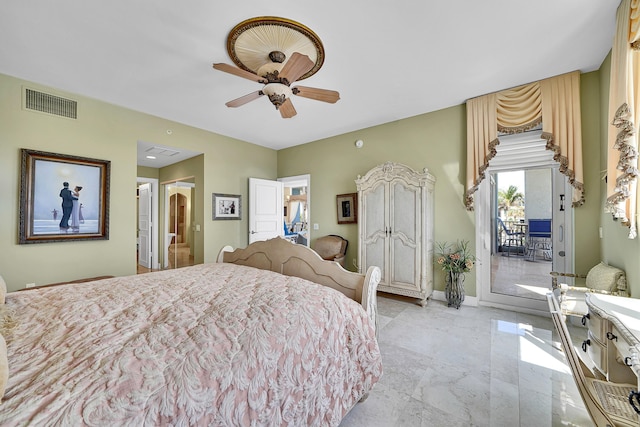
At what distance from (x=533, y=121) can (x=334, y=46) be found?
8.14ft

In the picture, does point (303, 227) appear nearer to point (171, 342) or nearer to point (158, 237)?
point (158, 237)

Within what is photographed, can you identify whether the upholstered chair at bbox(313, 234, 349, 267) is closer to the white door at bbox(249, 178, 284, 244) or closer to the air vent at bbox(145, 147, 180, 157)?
the white door at bbox(249, 178, 284, 244)

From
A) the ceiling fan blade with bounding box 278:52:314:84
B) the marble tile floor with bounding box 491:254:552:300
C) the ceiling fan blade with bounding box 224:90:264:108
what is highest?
the ceiling fan blade with bounding box 278:52:314:84

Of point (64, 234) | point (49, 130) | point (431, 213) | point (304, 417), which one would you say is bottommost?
point (304, 417)

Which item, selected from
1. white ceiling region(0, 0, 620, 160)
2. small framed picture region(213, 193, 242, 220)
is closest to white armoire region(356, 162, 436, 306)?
white ceiling region(0, 0, 620, 160)

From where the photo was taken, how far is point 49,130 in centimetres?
293

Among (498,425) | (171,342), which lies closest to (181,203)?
(171,342)

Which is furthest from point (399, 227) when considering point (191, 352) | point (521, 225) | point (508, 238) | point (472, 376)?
point (191, 352)

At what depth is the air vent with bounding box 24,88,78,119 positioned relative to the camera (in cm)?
280

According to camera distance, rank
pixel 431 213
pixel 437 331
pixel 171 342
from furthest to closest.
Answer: pixel 431 213 < pixel 437 331 < pixel 171 342

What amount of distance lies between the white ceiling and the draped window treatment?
38cm

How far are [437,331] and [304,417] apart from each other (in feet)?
6.76

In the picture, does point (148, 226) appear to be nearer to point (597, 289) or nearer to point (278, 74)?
point (278, 74)

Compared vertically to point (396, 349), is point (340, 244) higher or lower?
higher
